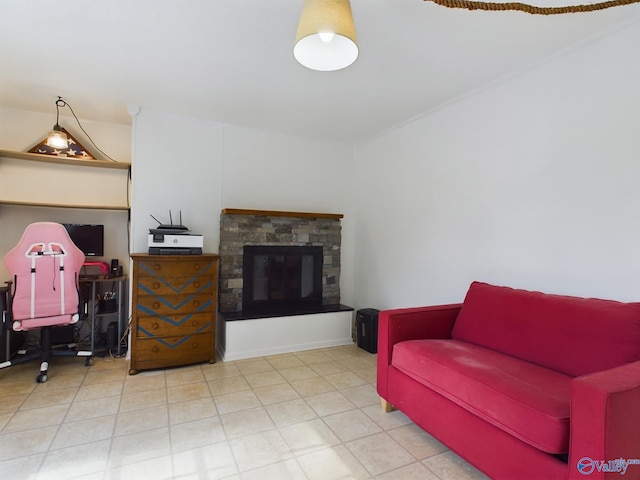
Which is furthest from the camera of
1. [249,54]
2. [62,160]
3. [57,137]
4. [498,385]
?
[62,160]

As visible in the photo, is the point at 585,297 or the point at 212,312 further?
the point at 212,312

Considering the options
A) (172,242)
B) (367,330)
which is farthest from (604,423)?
(172,242)

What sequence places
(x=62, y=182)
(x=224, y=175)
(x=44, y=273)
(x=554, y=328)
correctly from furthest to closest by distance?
(x=224, y=175) → (x=62, y=182) → (x=44, y=273) → (x=554, y=328)

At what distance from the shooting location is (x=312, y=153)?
4.16 m

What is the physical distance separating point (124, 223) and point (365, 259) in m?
2.72

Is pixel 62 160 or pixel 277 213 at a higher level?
pixel 62 160

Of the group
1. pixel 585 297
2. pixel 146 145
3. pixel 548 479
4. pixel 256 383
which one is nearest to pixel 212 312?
pixel 256 383

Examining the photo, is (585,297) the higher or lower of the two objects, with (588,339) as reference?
higher

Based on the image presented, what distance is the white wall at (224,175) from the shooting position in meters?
3.37

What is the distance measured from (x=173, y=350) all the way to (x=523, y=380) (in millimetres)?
2688

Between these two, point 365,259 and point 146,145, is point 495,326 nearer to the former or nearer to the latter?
point 365,259

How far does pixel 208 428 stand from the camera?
2.10m

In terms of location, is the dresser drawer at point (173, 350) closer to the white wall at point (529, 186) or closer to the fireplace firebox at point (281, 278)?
the fireplace firebox at point (281, 278)

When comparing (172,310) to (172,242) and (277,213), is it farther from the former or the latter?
(277,213)
